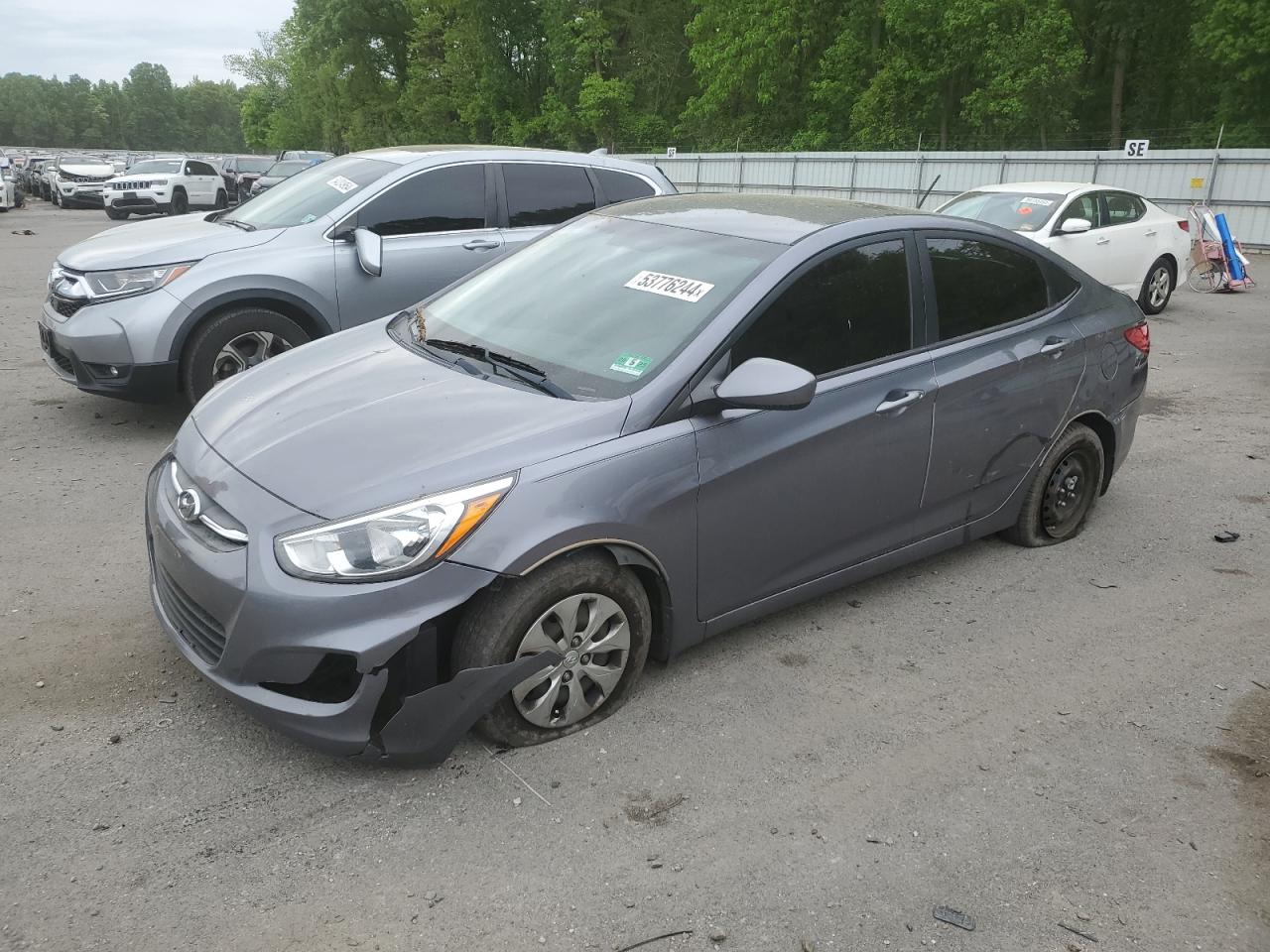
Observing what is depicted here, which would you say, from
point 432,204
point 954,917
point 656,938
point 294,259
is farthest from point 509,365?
point 432,204

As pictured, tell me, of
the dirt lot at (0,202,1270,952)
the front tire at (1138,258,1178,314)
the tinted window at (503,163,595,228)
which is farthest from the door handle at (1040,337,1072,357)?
the front tire at (1138,258,1178,314)

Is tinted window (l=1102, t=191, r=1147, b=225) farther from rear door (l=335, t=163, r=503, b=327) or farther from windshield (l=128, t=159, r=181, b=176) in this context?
windshield (l=128, t=159, r=181, b=176)

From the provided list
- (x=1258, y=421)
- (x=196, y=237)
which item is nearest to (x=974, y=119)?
(x=1258, y=421)

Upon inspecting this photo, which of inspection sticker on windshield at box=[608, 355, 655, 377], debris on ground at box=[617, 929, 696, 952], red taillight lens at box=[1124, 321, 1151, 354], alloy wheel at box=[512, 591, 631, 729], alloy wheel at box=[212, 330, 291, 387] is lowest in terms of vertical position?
debris on ground at box=[617, 929, 696, 952]

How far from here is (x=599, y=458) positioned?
10.5ft

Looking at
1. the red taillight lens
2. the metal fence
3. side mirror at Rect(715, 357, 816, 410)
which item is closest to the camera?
side mirror at Rect(715, 357, 816, 410)

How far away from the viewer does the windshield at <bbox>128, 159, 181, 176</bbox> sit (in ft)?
96.4

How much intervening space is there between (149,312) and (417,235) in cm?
180

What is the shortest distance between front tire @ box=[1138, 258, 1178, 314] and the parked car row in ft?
28.3

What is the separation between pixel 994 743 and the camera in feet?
11.4

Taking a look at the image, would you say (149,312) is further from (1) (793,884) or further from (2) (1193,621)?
(2) (1193,621)

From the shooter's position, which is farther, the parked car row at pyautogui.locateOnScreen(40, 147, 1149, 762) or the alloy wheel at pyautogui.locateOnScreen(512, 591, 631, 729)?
the alloy wheel at pyautogui.locateOnScreen(512, 591, 631, 729)

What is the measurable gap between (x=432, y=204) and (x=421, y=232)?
0.69 ft

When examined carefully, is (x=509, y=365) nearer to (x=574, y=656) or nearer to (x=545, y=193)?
(x=574, y=656)
